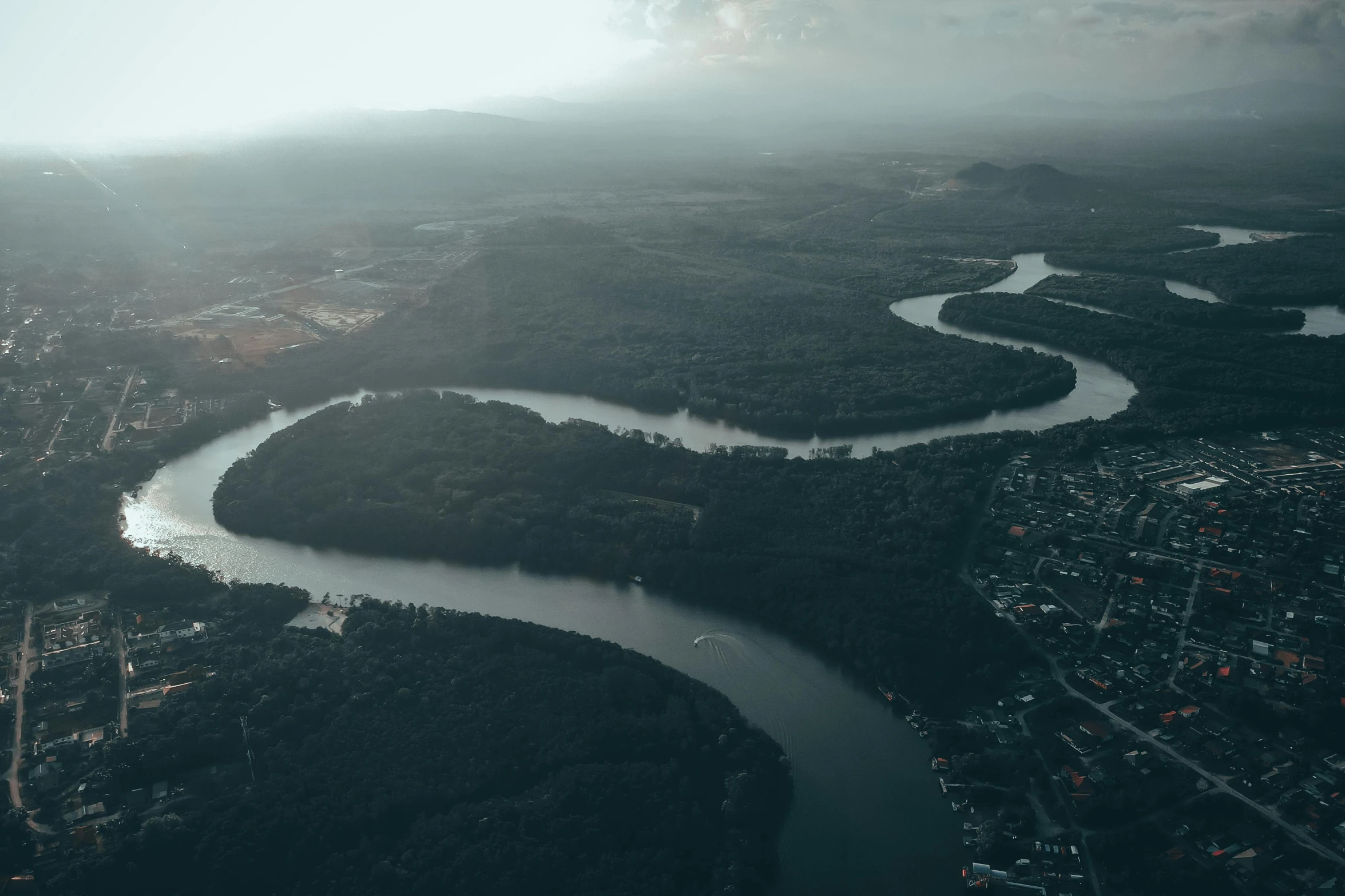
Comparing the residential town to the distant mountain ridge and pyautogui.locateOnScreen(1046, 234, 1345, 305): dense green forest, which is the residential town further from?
the distant mountain ridge

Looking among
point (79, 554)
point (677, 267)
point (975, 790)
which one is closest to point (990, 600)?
point (975, 790)

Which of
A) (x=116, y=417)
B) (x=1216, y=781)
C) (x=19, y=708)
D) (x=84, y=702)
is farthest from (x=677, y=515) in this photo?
(x=116, y=417)

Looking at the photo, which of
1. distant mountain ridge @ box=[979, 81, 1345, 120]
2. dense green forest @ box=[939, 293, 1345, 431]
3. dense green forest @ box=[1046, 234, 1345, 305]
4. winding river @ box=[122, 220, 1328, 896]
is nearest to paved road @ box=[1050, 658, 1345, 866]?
winding river @ box=[122, 220, 1328, 896]

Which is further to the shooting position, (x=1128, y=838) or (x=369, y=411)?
(x=369, y=411)

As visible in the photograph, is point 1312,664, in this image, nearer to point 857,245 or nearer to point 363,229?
point 857,245

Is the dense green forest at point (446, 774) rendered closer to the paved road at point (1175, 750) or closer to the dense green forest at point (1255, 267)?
the paved road at point (1175, 750)

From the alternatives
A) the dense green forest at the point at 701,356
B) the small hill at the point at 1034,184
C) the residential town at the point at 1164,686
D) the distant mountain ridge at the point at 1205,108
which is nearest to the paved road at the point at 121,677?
the residential town at the point at 1164,686

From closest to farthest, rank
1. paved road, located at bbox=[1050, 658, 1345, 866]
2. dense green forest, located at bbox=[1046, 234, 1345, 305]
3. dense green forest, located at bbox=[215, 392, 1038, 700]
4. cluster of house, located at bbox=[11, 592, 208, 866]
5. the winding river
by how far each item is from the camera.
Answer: paved road, located at bbox=[1050, 658, 1345, 866] < the winding river < cluster of house, located at bbox=[11, 592, 208, 866] < dense green forest, located at bbox=[215, 392, 1038, 700] < dense green forest, located at bbox=[1046, 234, 1345, 305]
